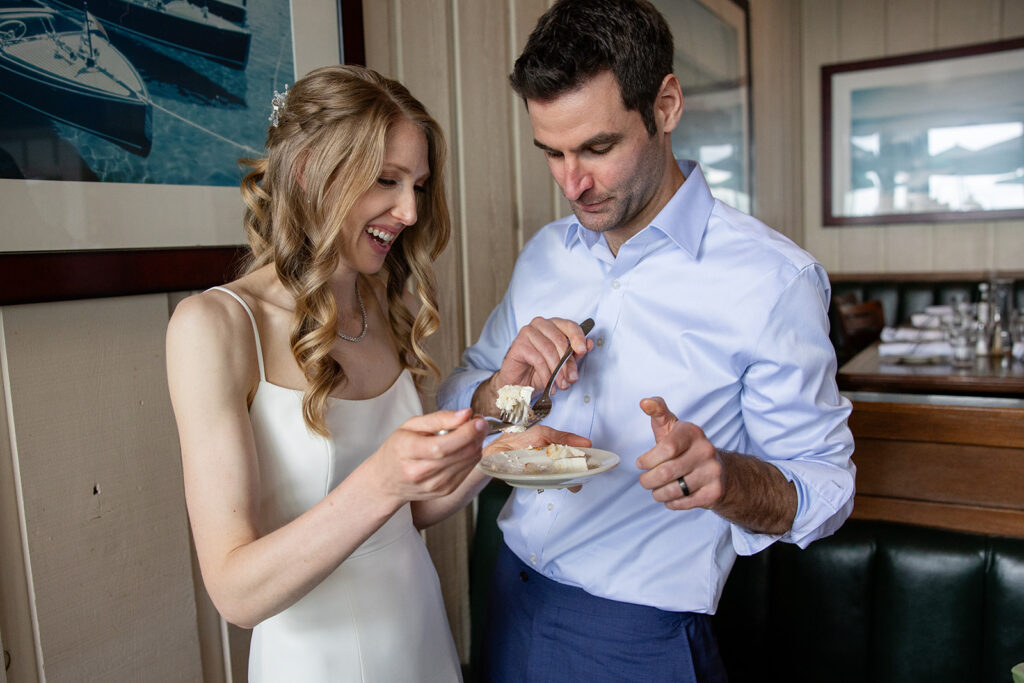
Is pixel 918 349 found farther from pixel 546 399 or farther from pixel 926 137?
pixel 926 137

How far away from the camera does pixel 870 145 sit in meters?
5.67

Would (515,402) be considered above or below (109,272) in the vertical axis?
below

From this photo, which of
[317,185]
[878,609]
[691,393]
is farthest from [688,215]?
[878,609]

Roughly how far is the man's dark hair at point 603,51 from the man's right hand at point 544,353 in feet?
1.30

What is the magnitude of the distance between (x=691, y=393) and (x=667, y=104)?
0.54m

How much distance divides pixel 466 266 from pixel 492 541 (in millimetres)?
741

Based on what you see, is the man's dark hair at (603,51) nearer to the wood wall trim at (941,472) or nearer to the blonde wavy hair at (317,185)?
the blonde wavy hair at (317,185)

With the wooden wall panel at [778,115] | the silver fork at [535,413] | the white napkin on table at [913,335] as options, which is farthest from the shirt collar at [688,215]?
the wooden wall panel at [778,115]

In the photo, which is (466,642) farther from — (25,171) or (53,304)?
(25,171)

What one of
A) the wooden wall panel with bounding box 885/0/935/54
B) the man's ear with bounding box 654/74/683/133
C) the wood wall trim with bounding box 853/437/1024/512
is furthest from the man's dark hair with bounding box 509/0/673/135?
the wooden wall panel with bounding box 885/0/935/54

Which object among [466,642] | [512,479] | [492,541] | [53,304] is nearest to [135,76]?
[53,304]

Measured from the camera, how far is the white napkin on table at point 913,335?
3.68m

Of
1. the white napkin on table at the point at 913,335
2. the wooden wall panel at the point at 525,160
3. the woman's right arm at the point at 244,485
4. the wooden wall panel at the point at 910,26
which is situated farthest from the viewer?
the wooden wall panel at the point at 910,26

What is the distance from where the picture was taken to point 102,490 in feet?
4.14
